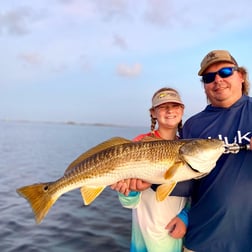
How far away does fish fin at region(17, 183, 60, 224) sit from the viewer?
171 inches

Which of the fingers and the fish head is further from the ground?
the fish head

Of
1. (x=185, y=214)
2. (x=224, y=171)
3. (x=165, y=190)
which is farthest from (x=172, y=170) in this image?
(x=185, y=214)

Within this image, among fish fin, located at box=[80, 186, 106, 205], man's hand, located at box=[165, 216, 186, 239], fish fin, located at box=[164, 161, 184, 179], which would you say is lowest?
man's hand, located at box=[165, 216, 186, 239]

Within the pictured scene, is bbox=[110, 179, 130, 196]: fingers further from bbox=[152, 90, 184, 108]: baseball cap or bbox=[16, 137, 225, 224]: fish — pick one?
bbox=[152, 90, 184, 108]: baseball cap

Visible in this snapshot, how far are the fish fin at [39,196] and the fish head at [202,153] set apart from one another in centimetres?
186

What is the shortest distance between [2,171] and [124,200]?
53.0ft

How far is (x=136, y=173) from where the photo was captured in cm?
408

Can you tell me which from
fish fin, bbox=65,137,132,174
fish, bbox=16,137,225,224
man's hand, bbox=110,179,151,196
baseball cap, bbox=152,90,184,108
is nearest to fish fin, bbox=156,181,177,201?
fish, bbox=16,137,225,224

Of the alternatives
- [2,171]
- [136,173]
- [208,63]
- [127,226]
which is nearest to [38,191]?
[136,173]

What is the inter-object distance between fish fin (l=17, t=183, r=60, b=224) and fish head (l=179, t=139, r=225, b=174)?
1860 mm

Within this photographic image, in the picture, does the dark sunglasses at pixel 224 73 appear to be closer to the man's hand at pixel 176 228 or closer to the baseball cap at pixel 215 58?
the baseball cap at pixel 215 58

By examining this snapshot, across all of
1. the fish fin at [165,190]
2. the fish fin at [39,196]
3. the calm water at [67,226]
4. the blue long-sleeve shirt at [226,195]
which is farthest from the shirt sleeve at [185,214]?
the calm water at [67,226]

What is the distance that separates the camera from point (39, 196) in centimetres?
441

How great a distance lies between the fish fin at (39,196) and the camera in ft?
14.2
